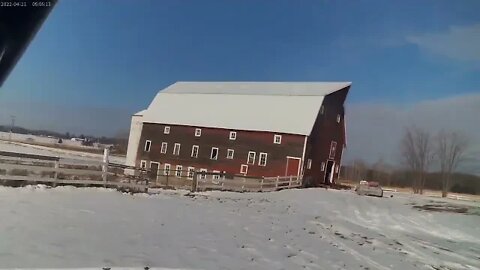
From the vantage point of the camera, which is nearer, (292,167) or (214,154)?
(214,154)

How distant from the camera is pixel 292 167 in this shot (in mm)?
2861

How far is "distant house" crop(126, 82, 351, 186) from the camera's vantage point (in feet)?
7.28

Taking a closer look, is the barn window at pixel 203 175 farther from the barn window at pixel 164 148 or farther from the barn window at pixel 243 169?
the barn window at pixel 164 148

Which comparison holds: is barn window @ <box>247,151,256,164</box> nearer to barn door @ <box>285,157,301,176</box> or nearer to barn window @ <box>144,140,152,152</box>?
barn door @ <box>285,157,301,176</box>

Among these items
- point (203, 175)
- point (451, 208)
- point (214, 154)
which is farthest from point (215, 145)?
point (451, 208)

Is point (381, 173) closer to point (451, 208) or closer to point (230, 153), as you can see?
point (451, 208)

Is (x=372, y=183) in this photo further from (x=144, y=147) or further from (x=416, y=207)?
(x=144, y=147)

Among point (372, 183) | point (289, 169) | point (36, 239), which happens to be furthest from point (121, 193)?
point (372, 183)

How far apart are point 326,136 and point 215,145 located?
0.68m

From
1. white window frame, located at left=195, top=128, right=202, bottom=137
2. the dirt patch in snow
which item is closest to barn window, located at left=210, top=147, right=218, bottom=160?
white window frame, located at left=195, top=128, right=202, bottom=137

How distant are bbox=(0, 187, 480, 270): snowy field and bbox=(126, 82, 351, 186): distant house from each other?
1.24 ft

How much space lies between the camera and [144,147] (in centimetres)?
230

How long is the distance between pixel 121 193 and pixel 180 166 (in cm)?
157

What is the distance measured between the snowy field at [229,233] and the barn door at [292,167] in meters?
0.29
